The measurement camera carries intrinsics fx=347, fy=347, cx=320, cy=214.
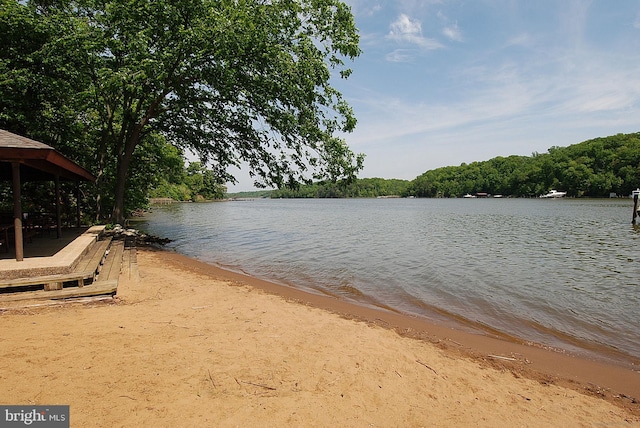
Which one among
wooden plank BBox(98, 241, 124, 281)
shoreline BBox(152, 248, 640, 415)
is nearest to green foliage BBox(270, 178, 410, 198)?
wooden plank BBox(98, 241, 124, 281)

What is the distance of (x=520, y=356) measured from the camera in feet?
17.0

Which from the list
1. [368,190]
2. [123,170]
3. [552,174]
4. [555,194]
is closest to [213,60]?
[123,170]

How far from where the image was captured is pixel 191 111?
45.7 ft

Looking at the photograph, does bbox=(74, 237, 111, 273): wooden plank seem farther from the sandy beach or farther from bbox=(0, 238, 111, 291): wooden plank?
the sandy beach

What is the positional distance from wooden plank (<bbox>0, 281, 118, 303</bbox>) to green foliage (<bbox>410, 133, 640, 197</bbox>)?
355ft

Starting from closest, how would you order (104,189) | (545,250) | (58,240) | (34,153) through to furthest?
(34,153) → (58,240) → (545,250) → (104,189)

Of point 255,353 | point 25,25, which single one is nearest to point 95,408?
point 255,353

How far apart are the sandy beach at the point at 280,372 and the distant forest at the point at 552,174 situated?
4514 centimetres

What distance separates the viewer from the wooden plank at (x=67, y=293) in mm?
5680

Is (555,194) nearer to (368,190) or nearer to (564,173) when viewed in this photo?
(564,173)

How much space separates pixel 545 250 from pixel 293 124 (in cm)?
1223

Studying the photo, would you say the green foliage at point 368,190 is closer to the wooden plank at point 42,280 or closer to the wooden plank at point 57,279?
the wooden plank at point 57,279

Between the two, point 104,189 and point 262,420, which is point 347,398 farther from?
point 104,189

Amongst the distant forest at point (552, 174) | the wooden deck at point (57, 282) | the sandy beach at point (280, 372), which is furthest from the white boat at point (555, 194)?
the wooden deck at point (57, 282)
